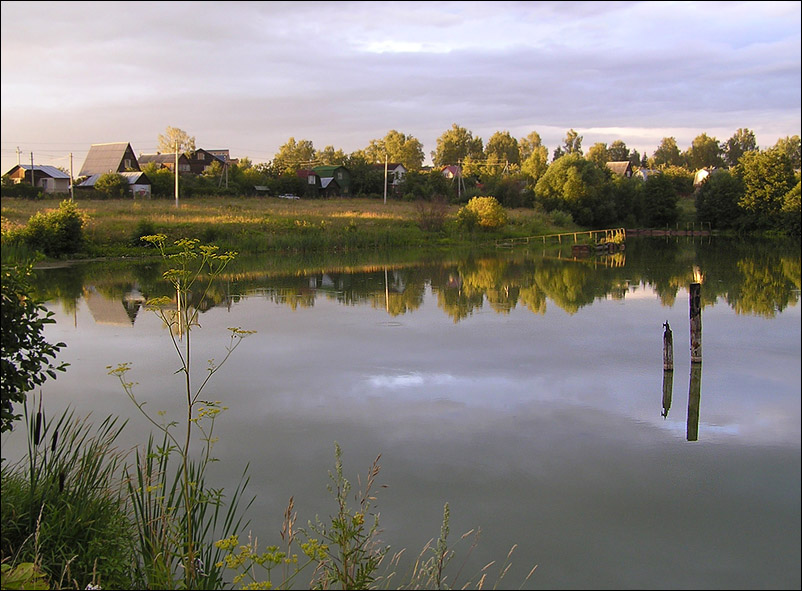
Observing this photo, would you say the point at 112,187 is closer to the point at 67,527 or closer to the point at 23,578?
the point at 67,527

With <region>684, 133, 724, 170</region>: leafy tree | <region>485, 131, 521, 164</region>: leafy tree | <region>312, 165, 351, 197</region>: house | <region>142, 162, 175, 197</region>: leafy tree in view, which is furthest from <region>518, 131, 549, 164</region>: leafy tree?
<region>142, 162, 175, 197</region>: leafy tree

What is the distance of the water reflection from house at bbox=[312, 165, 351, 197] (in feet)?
114

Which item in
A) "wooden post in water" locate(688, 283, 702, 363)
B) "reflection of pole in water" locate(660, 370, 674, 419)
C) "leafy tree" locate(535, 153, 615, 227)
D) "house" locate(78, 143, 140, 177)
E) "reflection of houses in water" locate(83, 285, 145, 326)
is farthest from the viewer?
"house" locate(78, 143, 140, 177)

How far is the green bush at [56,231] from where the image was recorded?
25453 millimetres

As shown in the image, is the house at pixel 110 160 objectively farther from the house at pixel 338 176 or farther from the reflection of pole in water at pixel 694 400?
the reflection of pole in water at pixel 694 400

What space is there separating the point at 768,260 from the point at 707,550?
2417 centimetres

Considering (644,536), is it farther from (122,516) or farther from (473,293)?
(473,293)

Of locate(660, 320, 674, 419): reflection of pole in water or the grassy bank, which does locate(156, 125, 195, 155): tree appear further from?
locate(660, 320, 674, 419): reflection of pole in water

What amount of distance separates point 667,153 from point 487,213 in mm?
75448

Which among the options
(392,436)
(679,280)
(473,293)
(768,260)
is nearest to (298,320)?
(473,293)

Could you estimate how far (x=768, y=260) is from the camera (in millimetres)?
26031

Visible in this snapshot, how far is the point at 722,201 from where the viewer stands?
41.9 m

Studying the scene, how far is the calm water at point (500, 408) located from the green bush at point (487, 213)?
72.3 feet

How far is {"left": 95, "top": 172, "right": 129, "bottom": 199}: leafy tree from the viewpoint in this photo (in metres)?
46.3
